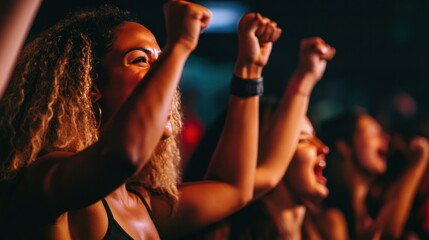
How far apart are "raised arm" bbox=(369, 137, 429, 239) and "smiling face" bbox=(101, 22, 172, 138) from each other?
2773 millimetres

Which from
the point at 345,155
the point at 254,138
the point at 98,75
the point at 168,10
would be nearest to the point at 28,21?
the point at 168,10

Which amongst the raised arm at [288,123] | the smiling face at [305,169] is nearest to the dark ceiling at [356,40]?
the smiling face at [305,169]

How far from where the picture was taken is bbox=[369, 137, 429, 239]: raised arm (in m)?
4.22

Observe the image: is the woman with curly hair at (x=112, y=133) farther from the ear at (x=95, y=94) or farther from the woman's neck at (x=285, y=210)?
the woman's neck at (x=285, y=210)

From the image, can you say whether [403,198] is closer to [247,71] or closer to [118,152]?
[247,71]

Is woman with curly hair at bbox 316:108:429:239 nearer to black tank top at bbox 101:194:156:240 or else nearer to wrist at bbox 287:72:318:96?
wrist at bbox 287:72:318:96

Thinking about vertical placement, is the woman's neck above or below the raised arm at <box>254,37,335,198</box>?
below

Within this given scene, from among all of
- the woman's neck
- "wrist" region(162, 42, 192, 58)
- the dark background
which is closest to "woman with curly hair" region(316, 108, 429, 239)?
the woman's neck

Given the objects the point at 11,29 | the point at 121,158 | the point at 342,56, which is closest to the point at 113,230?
the point at 121,158

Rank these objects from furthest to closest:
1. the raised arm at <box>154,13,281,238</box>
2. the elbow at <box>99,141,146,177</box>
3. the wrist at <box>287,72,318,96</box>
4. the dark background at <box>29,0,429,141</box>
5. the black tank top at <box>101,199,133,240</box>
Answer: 1. the dark background at <box>29,0,429,141</box>
2. the wrist at <box>287,72,318,96</box>
3. the raised arm at <box>154,13,281,238</box>
4. the black tank top at <box>101,199,133,240</box>
5. the elbow at <box>99,141,146,177</box>

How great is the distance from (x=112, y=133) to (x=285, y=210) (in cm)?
166

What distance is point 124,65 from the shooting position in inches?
69.2

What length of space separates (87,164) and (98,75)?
18.6 inches

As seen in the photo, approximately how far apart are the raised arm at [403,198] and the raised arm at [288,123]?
188 centimetres
